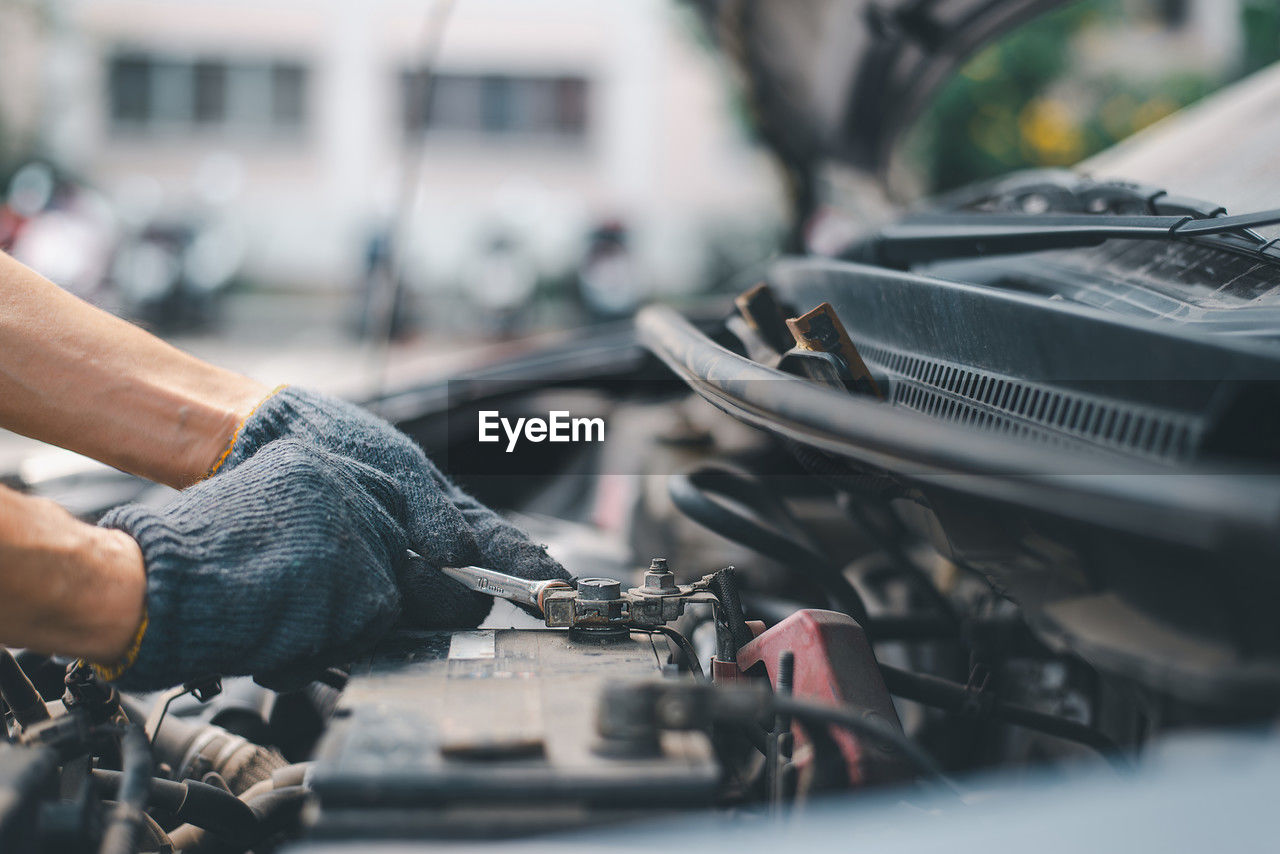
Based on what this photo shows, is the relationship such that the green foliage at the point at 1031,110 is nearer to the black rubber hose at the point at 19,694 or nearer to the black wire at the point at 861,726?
the black wire at the point at 861,726

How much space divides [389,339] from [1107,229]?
129cm

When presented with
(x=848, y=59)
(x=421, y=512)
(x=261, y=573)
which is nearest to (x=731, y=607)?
(x=421, y=512)

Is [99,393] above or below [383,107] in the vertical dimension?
below

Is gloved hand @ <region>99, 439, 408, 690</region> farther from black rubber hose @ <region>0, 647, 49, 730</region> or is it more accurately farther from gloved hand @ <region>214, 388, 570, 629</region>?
black rubber hose @ <region>0, 647, 49, 730</region>

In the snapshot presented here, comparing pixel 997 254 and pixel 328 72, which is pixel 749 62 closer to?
pixel 997 254

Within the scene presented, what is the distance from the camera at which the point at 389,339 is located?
6.30 ft

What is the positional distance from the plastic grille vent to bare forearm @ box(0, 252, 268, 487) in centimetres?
72

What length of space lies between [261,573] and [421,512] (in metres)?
0.22

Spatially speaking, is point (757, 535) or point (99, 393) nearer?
point (99, 393)

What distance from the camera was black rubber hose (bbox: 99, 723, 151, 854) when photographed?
749mm

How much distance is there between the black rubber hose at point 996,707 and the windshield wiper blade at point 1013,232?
1.75 ft

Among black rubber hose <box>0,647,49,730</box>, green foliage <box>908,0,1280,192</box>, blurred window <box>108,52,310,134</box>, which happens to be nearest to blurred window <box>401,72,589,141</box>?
blurred window <box>108,52,310,134</box>

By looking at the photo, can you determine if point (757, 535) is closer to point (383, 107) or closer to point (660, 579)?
point (660, 579)

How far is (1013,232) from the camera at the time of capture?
1.25 meters
